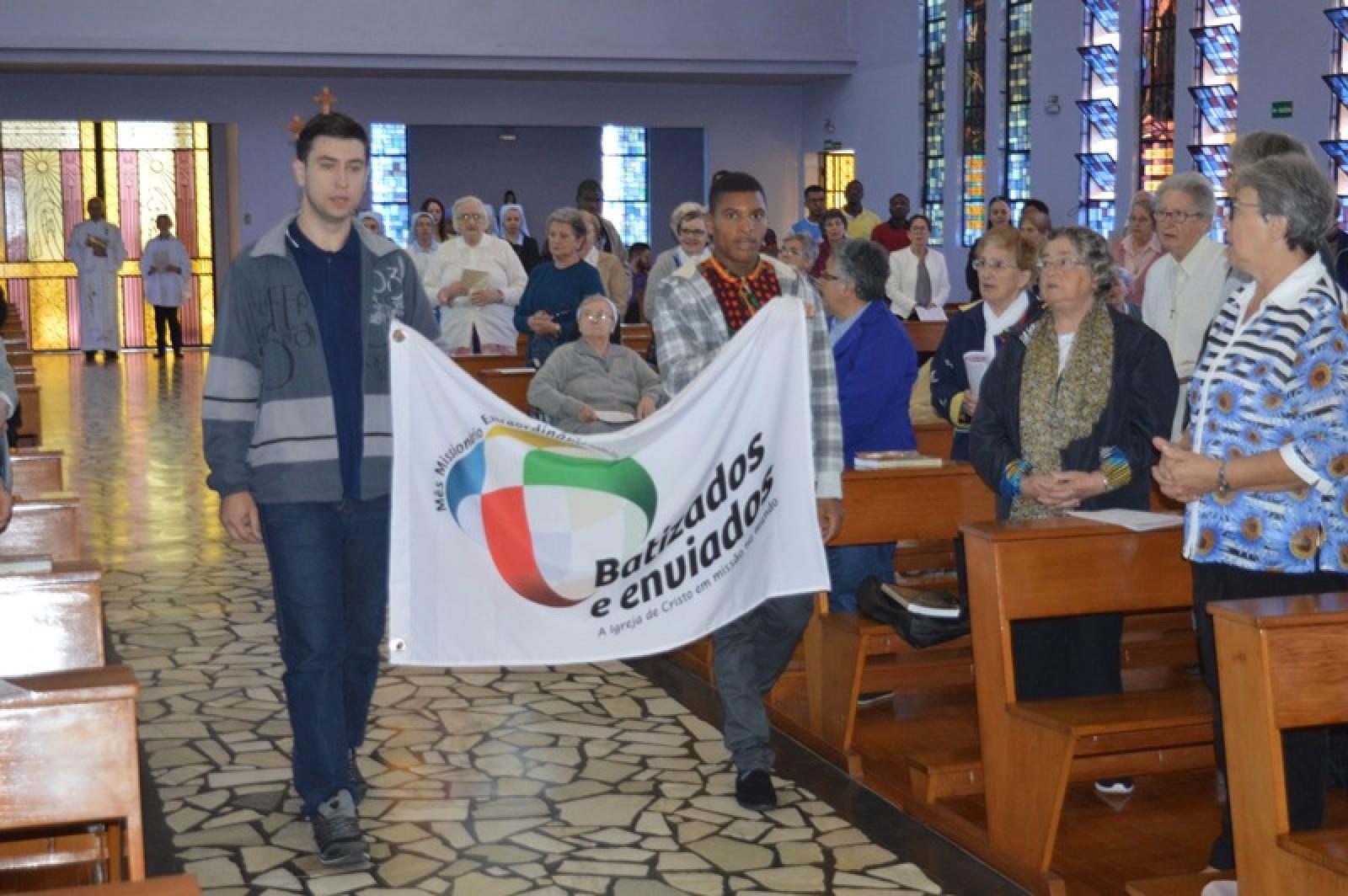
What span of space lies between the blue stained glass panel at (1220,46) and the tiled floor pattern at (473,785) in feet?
38.7

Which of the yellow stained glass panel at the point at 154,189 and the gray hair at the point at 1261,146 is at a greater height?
the yellow stained glass panel at the point at 154,189

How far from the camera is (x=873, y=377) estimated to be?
5812 mm

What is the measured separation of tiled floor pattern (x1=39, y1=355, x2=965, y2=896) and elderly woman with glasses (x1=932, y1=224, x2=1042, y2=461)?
4.68ft

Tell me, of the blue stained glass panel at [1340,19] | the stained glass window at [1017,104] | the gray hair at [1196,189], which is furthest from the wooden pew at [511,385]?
the stained glass window at [1017,104]

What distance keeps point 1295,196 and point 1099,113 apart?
14.7m

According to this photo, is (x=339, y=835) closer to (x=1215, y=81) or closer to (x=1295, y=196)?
(x=1295, y=196)

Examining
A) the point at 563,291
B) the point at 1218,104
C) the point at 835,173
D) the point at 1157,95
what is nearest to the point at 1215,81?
the point at 1218,104

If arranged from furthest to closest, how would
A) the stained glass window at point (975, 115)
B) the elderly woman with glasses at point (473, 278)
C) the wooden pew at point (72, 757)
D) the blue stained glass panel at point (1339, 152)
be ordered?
the stained glass window at point (975, 115), the blue stained glass panel at point (1339, 152), the elderly woman with glasses at point (473, 278), the wooden pew at point (72, 757)

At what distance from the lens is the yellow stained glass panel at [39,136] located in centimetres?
2259

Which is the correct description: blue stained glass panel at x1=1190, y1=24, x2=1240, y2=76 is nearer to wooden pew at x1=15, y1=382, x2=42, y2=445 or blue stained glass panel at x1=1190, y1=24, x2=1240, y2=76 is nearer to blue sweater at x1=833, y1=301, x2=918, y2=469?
blue sweater at x1=833, y1=301, x2=918, y2=469

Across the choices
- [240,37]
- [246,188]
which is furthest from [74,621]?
[246,188]

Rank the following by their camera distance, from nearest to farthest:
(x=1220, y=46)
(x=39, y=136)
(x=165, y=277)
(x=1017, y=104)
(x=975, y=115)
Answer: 1. (x=1220, y=46)
2. (x=1017, y=104)
3. (x=975, y=115)
4. (x=165, y=277)
5. (x=39, y=136)

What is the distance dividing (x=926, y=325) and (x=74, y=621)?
30.5ft

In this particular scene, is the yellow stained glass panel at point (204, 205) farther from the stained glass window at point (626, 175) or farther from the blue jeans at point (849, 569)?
the blue jeans at point (849, 569)
